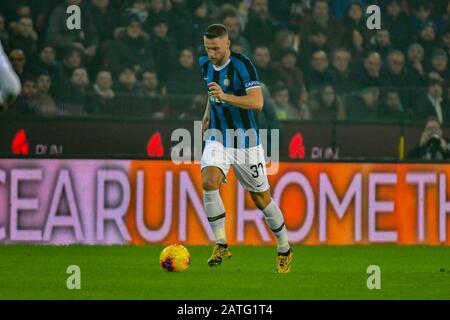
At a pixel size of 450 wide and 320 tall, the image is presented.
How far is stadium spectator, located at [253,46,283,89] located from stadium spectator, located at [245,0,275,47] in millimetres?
523

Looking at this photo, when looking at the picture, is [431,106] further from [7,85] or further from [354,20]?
[7,85]

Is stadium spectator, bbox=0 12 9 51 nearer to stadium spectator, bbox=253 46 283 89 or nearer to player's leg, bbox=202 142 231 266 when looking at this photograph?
stadium spectator, bbox=253 46 283 89

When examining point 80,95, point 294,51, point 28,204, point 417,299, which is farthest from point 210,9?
point 417,299

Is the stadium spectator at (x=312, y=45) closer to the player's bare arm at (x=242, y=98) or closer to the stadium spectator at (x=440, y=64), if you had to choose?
the stadium spectator at (x=440, y=64)

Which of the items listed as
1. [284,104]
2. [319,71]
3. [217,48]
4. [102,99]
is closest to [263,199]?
[217,48]

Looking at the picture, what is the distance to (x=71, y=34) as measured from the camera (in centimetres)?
1603

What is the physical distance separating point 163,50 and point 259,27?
156 centimetres

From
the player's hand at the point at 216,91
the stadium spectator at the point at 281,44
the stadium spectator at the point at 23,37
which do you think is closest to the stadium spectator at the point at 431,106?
the stadium spectator at the point at 281,44

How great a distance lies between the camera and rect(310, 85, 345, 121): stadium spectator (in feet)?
51.8

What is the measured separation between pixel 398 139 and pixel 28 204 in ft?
15.3

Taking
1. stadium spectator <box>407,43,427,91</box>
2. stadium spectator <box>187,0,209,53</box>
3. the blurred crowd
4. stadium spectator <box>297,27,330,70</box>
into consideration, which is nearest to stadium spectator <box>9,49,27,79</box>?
the blurred crowd

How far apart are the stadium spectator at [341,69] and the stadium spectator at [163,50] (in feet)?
7.02

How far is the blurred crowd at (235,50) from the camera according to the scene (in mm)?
15086

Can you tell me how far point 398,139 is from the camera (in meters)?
15.4
